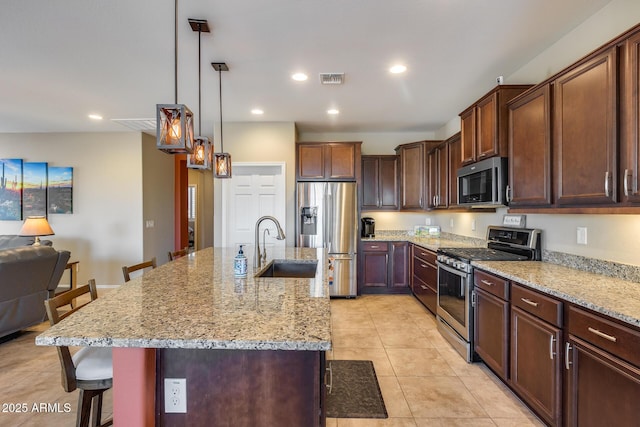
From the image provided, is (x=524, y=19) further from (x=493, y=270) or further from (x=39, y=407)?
(x=39, y=407)

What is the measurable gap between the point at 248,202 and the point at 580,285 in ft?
12.6

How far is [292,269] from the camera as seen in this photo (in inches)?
97.2

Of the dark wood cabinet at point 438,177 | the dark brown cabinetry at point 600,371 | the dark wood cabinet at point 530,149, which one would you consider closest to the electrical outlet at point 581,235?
the dark wood cabinet at point 530,149

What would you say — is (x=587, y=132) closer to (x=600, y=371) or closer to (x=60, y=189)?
(x=600, y=371)

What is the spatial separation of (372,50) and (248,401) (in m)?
2.59

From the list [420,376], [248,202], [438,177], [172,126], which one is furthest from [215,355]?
[438,177]

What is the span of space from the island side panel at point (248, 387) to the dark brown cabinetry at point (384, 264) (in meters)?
3.60

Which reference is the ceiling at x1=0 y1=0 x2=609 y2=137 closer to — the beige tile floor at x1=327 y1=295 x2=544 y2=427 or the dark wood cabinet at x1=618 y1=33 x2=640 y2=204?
the dark wood cabinet at x1=618 y1=33 x2=640 y2=204

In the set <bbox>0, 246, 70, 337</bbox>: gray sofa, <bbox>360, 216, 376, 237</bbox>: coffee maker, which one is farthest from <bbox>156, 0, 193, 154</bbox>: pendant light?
<bbox>360, 216, 376, 237</bbox>: coffee maker

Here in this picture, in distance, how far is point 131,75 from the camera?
3.01m

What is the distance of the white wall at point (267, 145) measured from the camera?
14.9 ft

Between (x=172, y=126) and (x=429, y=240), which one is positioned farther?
(x=429, y=240)

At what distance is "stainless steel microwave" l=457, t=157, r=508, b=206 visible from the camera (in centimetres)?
257

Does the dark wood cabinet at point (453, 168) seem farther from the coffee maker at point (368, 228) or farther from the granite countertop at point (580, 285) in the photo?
the granite countertop at point (580, 285)
